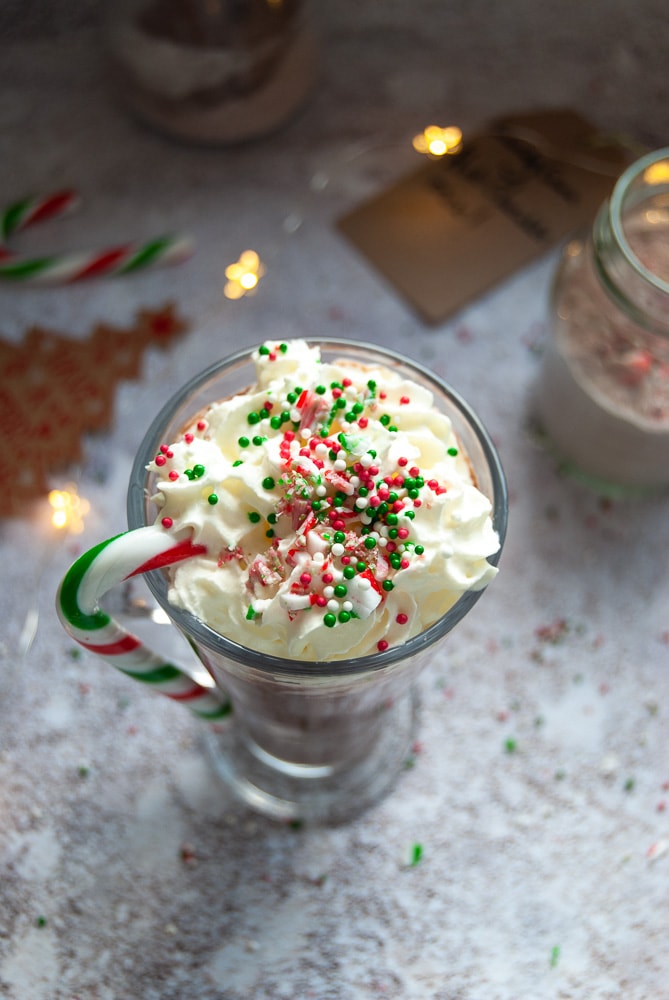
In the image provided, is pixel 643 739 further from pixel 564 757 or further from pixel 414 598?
pixel 414 598

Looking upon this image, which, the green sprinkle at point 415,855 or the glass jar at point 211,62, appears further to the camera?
the glass jar at point 211,62

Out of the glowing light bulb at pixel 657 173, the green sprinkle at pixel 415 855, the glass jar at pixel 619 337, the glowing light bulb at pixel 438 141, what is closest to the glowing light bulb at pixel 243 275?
the glowing light bulb at pixel 438 141

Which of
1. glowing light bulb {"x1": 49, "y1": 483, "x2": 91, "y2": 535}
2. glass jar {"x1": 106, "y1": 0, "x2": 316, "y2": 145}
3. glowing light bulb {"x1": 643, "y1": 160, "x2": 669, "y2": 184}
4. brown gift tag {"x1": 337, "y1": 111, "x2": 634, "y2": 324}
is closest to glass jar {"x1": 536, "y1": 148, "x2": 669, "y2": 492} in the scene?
glowing light bulb {"x1": 643, "y1": 160, "x2": 669, "y2": 184}

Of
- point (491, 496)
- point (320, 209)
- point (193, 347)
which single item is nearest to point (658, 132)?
point (320, 209)

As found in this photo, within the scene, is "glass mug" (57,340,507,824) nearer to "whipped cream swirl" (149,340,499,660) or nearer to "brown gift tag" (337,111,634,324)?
"whipped cream swirl" (149,340,499,660)

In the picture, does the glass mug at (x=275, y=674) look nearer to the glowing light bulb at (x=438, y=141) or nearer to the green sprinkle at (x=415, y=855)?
the green sprinkle at (x=415, y=855)

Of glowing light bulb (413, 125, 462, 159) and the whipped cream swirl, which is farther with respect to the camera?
glowing light bulb (413, 125, 462, 159)

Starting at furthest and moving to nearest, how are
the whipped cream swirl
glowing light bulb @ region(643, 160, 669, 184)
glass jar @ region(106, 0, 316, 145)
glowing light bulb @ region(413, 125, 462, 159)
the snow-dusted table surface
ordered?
1. glowing light bulb @ region(413, 125, 462, 159)
2. glass jar @ region(106, 0, 316, 145)
3. glowing light bulb @ region(643, 160, 669, 184)
4. the snow-dusted table surface
5. the whipped cream swirl
